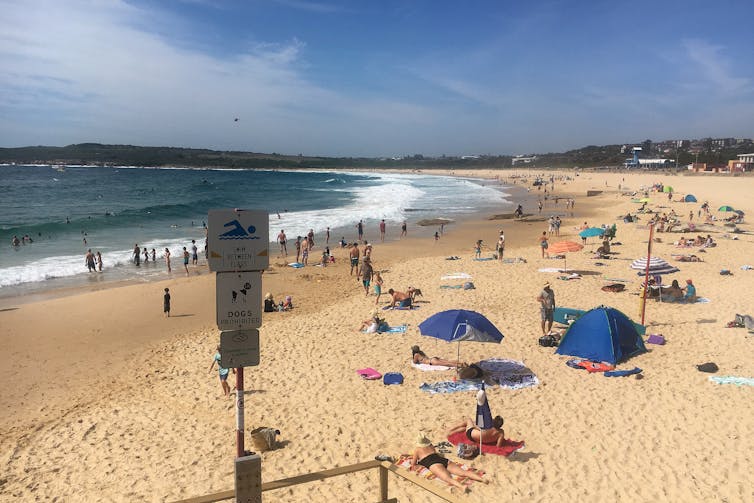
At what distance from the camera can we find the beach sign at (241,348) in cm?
323

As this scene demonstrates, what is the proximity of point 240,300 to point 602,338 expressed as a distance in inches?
359

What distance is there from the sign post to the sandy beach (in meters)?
4.10

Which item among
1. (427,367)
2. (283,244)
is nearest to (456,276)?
(427,367)

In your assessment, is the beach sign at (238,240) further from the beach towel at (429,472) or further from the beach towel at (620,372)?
the beach towel at (620,372)

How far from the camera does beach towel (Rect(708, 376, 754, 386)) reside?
905 centimetres

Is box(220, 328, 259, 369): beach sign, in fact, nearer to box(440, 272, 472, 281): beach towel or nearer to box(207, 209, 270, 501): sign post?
box(207, 209, 270, 501): sign post

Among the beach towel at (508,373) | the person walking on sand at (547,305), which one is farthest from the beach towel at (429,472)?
the person walking on sand at (547,305)

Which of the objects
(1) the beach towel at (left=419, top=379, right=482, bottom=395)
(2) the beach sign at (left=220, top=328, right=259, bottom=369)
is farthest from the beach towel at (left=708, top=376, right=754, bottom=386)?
(2) the beach sign at (left=220, top=328, right=259, bottom=369)

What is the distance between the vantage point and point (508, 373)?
9984 millimetres

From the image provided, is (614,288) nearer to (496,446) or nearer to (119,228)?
(496,446)

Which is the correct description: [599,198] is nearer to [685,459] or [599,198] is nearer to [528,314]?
[528,314]

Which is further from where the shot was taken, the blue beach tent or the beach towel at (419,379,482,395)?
the blue beach tent

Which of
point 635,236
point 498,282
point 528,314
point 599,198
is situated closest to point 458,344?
point 528,314

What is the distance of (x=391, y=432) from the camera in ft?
26.4
